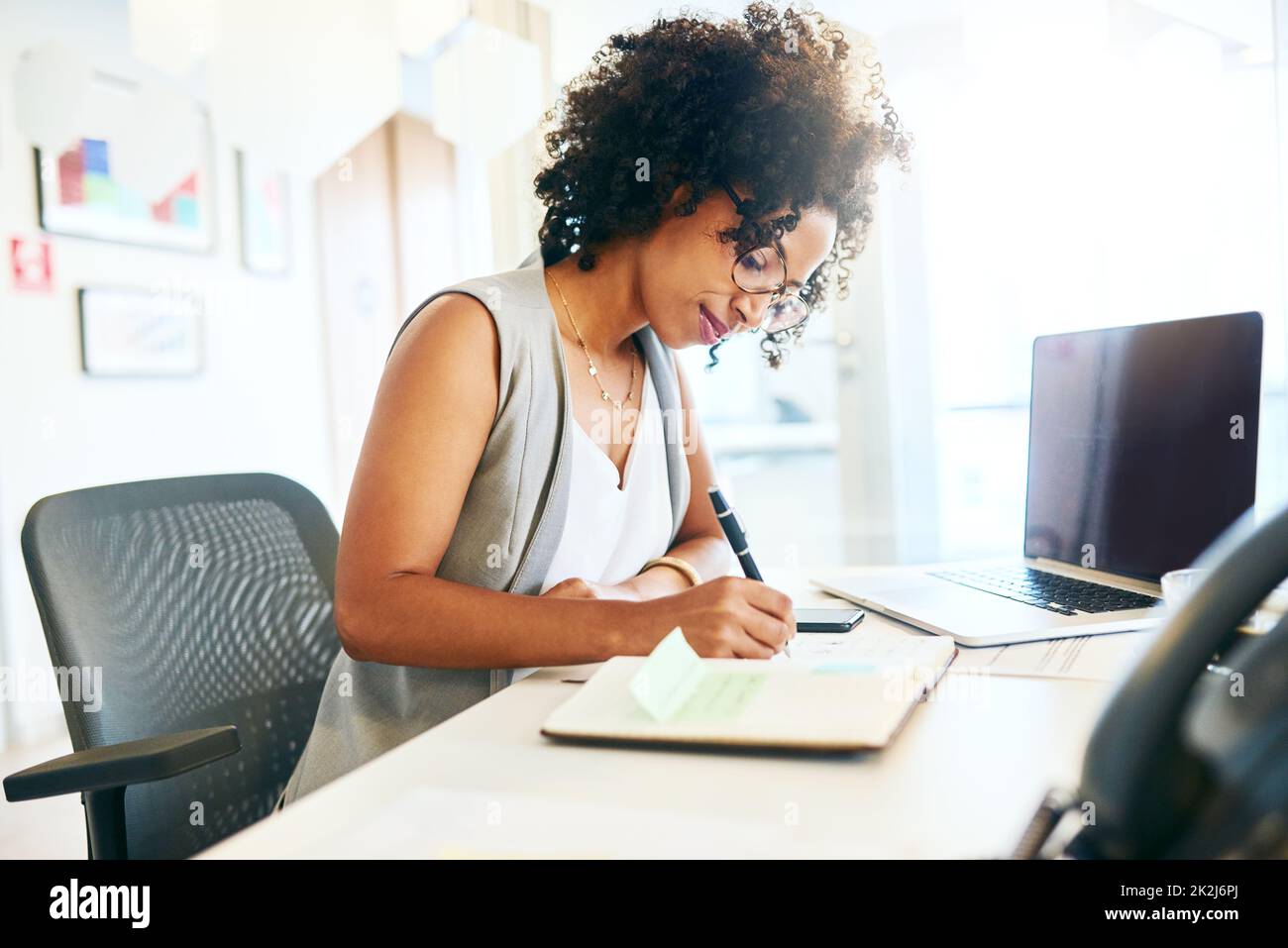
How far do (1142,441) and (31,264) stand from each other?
2.80 meters

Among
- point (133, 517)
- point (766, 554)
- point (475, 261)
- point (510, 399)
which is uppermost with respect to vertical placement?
point (475, 261)

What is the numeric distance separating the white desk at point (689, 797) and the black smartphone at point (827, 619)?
0.31m

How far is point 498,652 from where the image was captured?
85 cm

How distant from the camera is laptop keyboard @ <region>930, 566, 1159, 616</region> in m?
1.02

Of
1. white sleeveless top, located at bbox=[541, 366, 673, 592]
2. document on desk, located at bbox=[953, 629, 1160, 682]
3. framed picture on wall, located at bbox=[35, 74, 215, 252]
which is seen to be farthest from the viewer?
framed picture on wall, located at bbox=[35, 74, 215, 252]

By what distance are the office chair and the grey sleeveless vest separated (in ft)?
0.35

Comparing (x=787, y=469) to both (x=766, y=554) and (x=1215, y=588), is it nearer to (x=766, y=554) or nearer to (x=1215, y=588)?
(x=766, y=554)

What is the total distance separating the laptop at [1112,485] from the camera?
100 centimetres

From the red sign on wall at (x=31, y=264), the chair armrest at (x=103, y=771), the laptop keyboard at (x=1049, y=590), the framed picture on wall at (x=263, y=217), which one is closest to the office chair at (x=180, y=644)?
the chair armrest at (x=103, y=771)

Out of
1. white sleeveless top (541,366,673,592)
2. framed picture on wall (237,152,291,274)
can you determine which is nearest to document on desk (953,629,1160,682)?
white sleeveless top (541,366,673,592)

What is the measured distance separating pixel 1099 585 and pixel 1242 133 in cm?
186

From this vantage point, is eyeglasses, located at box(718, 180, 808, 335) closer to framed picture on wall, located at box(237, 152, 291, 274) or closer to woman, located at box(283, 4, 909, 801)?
woman, located at box(283, 4, 909, 801)
